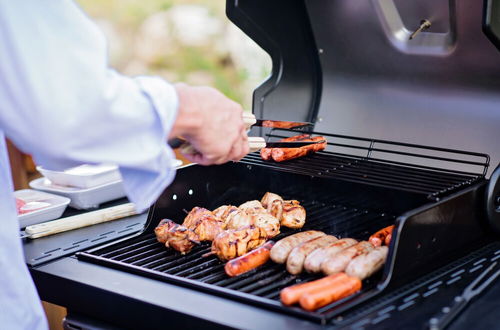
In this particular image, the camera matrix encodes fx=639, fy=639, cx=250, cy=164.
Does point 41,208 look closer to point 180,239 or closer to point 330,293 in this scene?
point 180,239

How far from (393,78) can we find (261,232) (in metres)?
0.86

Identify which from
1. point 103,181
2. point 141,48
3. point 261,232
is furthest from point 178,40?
point 261,232

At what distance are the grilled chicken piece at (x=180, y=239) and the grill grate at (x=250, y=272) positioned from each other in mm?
25

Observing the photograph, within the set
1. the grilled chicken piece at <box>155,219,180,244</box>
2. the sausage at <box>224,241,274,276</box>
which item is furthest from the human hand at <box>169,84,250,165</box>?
the grilled chicken piece at <box>155,219,180,244</box>

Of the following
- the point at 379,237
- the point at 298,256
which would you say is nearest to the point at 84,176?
the point at 298,256

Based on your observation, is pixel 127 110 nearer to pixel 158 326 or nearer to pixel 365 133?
Answer: pixel 158 326

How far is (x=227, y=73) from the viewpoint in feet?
22.2

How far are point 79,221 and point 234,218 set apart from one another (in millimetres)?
572

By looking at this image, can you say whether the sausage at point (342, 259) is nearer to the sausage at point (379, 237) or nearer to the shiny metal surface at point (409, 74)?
the sausage at point (379, 237)

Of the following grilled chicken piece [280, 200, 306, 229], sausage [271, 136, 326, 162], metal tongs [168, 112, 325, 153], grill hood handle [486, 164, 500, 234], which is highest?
metal tongs [168, 112, 325, 153]

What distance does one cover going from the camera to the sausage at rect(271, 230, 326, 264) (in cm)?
182

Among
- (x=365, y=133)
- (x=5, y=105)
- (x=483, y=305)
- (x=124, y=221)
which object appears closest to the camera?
(x=5, y=105)

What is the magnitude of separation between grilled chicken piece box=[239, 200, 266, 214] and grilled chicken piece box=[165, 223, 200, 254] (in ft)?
0.87

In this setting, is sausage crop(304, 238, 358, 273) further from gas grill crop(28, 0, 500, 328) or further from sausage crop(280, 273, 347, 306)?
sausage crop(280, 273, 347, 306)
